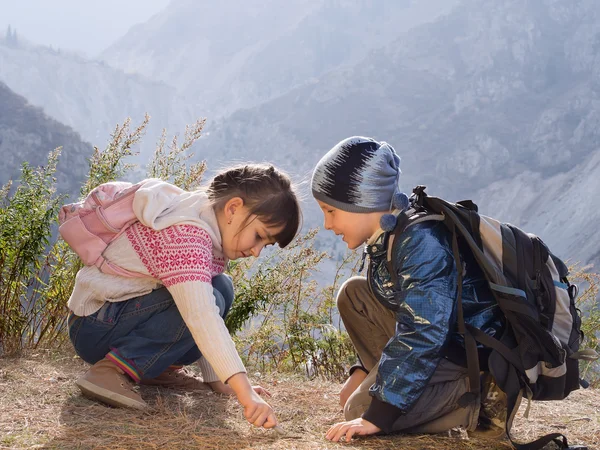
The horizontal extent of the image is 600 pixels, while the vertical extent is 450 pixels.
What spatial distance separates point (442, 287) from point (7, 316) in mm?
2117

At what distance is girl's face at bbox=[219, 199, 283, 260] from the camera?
2105 mm

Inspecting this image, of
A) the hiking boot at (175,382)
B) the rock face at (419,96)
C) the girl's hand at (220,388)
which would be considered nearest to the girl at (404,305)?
the girl's hand at (220,388)

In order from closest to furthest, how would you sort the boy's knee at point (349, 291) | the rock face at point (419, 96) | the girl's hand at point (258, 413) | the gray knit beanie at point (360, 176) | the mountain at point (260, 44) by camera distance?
the girl's hand at point (258, 413), the gray knit beanie at point (360, 176), the boy's knee at point (349, 291), the rock face at point (419, 96), the mountain at point (260, 44)

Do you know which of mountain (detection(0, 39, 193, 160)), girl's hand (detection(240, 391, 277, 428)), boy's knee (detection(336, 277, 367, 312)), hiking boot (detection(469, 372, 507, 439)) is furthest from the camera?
mountain (detection(0, 39, 193, 160))

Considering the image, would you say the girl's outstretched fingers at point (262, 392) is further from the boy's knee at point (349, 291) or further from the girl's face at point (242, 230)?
the girl's face at point (242, 230)

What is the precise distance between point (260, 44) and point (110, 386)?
4984 inches

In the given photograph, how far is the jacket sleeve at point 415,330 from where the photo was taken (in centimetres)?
178

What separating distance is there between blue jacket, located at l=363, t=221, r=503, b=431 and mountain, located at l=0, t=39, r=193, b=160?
9006 centimetres

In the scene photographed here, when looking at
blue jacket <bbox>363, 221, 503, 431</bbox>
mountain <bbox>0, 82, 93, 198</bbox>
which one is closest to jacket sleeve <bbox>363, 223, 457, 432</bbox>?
blue jacket <bbox>363, 221, 503, 431</bbox>

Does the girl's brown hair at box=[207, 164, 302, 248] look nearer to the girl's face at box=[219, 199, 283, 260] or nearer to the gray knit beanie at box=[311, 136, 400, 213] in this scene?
the girl's face at box=[219, 199, 283, 260]

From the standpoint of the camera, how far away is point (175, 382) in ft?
8.25

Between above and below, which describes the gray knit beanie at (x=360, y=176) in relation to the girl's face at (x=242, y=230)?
above

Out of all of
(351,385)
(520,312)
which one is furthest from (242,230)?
(520,312)

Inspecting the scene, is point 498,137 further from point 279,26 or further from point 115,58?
point 115,58
